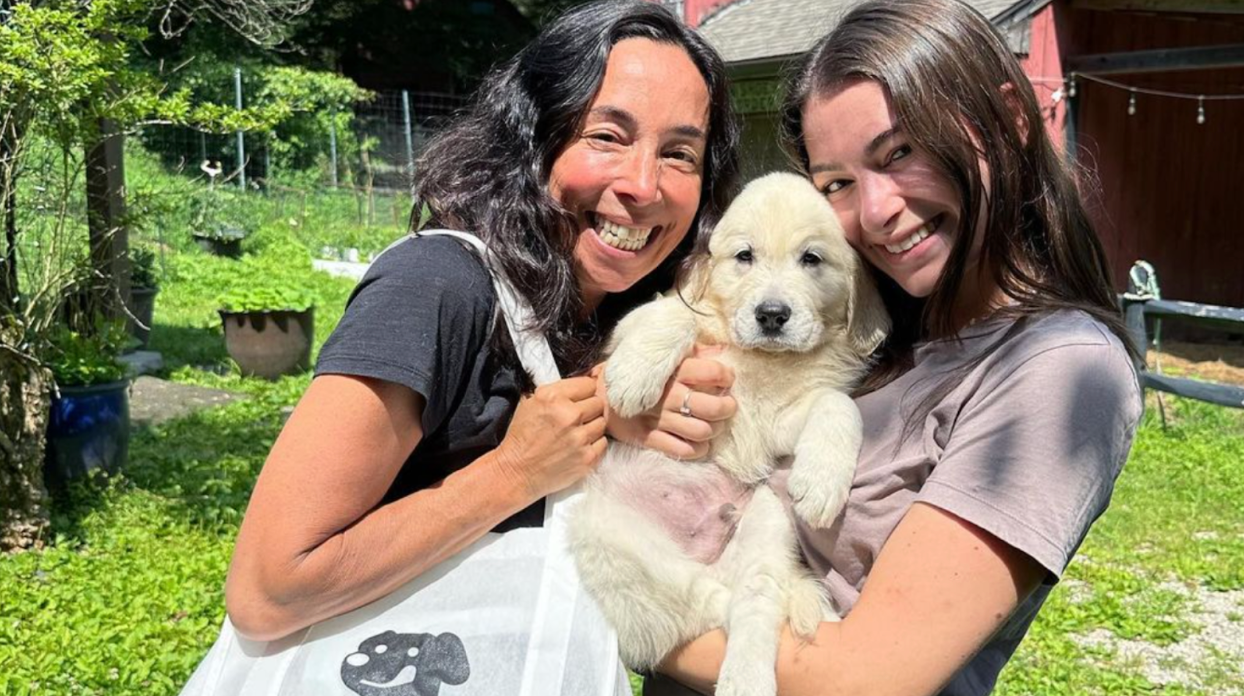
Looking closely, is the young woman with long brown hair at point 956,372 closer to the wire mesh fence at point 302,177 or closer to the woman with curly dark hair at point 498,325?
the woman with curly dark hair at point 498,325

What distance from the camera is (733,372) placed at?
8.64 feet

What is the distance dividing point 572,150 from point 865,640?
3.71 feet

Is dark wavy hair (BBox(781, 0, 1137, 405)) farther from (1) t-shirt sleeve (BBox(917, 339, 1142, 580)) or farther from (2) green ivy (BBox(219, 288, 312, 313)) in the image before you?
(2) green ivy (BBox(219, 288, 312, 313))

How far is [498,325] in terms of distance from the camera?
196cm

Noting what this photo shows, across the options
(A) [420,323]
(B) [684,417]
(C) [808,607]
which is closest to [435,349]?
(A) [420,323]

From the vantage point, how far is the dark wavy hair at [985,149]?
191 centimetres

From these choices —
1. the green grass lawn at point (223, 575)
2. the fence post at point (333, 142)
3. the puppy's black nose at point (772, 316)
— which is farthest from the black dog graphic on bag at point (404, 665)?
the fence post at point (333, 142)

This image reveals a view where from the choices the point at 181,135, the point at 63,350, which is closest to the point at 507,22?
the point at 181,135

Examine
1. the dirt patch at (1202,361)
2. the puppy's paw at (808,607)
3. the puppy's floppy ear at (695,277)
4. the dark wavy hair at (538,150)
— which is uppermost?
the dark wavy hair at (538,150)

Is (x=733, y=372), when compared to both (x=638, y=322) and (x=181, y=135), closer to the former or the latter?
(x=638, y=322)

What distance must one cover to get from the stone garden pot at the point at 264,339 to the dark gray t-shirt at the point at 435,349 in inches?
302

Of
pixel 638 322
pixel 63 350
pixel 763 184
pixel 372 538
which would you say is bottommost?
pixel 63 350

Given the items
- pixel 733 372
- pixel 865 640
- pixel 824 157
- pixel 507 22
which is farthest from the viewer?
pixel 507 22

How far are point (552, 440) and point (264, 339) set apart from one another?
788 cm
